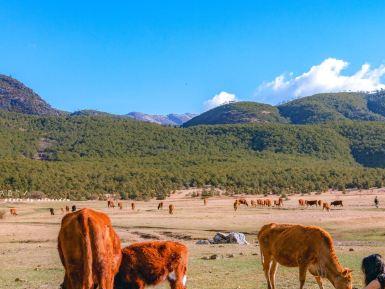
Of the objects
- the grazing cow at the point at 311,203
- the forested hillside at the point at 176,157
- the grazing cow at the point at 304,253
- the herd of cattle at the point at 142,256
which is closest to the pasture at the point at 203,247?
the herd of cattle at the point at 142,256

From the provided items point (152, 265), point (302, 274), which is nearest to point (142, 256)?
point (152, 265)

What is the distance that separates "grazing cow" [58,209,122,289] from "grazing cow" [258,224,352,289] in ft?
18.2

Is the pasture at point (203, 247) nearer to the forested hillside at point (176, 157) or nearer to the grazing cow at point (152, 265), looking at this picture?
the grazing cow at point (152, 265)

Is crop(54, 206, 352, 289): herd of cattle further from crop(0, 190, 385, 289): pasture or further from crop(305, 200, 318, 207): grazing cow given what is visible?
crop(305, 200, 318, 207): grazing cow

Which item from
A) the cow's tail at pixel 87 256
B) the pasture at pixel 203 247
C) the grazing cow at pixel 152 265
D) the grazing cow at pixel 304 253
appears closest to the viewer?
the cow's tail at pixel 87 256

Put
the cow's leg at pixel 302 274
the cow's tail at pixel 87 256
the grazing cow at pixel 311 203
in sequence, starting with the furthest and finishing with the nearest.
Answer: the grazing cow at pixel 311 203 → the cow's leg at pixel 302 274 → the cow's tail at pixel 87 256

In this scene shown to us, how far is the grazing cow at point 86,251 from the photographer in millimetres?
8344

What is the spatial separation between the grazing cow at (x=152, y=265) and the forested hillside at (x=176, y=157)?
7888cm

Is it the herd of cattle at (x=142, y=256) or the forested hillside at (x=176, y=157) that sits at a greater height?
the forested hillside at (x=176, y=157)

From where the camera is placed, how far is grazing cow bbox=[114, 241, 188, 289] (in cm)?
976

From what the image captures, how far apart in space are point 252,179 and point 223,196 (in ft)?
54.9

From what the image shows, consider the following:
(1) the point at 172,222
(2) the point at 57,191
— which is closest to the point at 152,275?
(1) the point at 172,222

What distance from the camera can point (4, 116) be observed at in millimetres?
196750

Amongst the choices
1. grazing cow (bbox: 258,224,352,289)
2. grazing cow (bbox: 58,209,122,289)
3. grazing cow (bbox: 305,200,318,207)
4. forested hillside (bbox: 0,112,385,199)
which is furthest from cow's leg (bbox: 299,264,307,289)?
forested hillside (bbox: 0,112,385,199)
